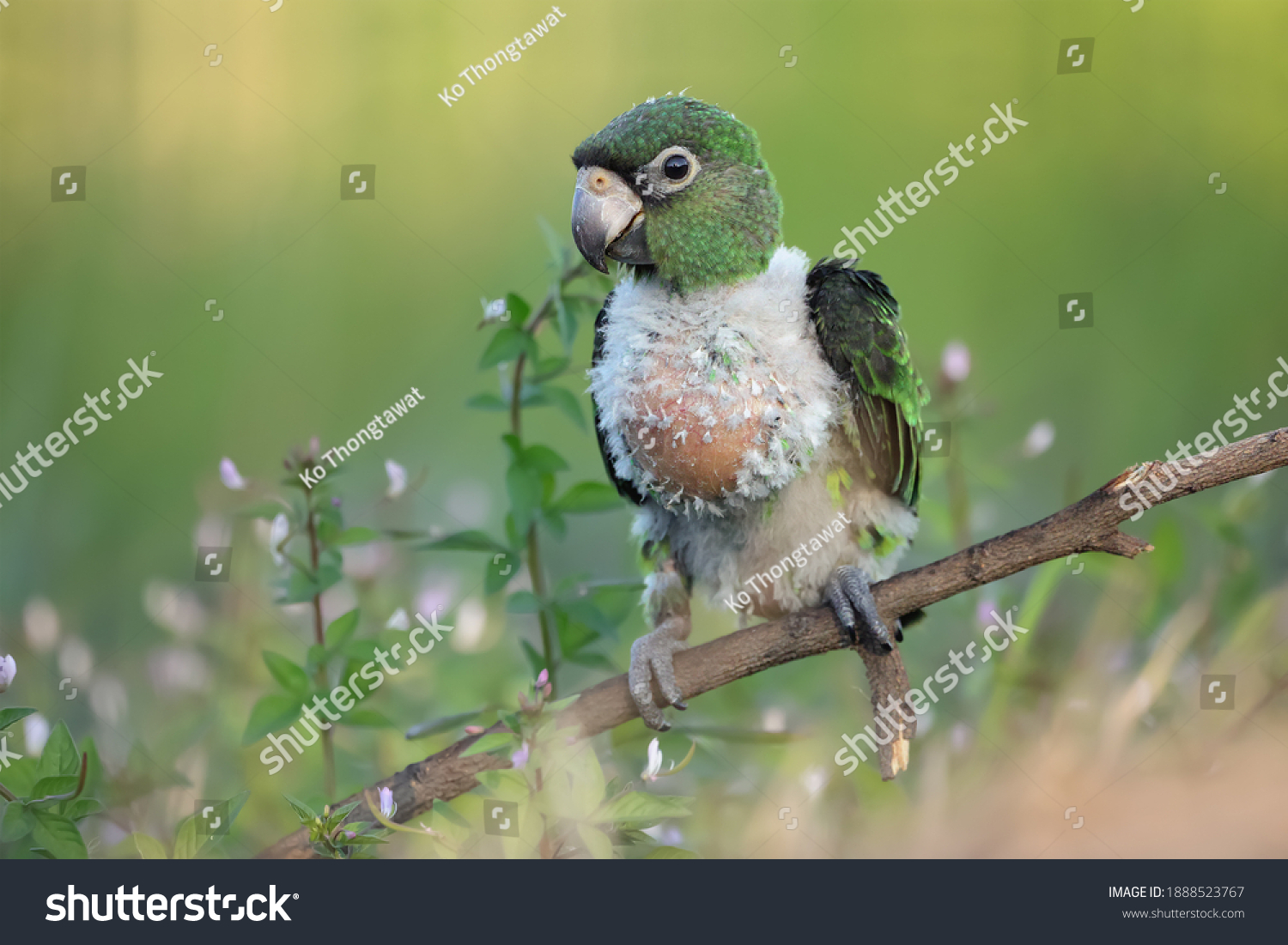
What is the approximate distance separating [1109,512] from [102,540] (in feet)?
7.51

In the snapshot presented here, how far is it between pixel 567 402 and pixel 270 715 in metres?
0.70

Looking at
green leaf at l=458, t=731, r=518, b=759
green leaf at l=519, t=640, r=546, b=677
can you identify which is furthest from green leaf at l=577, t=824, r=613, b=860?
green leaf at l=519, t=640, r=546, b=677

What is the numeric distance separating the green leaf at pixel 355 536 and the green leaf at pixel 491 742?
450mm

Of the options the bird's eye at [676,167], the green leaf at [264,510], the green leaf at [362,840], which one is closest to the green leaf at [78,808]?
the green leaf at [362,840]

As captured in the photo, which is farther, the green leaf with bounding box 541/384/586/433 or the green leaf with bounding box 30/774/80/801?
the green leaf with bounding box 541/384/586/433

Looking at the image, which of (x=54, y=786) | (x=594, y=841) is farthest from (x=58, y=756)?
(x=594, y=841)

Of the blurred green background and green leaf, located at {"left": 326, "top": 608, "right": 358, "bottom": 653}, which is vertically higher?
the blurred green background

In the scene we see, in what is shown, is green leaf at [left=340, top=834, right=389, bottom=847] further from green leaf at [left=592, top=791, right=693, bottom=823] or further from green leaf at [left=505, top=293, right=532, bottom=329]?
green leaf at [left=505, top=293, right=532, bottom=329]

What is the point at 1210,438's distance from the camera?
2020 mm

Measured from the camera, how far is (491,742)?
1.23 metres

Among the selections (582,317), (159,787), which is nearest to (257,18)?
(582,317)

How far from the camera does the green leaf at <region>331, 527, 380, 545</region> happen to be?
153 cm

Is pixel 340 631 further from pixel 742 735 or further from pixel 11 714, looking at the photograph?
pixel 742 735

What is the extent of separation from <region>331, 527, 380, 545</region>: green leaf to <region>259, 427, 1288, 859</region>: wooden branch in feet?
1.27
